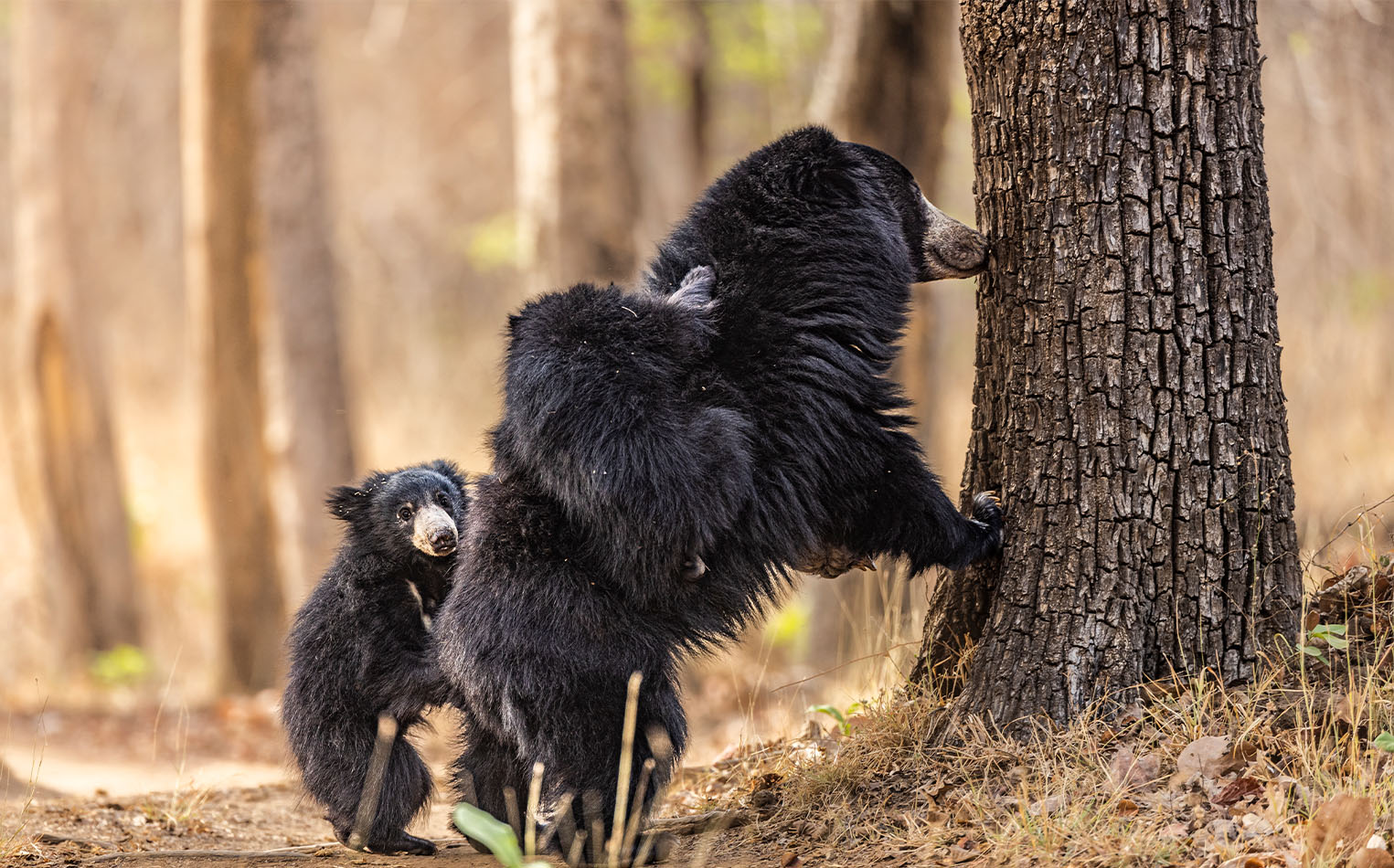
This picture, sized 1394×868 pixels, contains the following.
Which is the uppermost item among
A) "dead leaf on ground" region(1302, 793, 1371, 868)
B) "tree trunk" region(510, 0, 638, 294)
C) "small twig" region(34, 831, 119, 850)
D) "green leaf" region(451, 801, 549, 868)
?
"tree trunk" region(510, 0, 638, 294)

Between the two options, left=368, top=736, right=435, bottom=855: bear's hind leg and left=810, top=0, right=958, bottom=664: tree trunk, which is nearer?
left=368, top=736, right=435, bottom=855: bear's hind leg

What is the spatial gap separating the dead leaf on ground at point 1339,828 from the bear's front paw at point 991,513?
3.97 ft

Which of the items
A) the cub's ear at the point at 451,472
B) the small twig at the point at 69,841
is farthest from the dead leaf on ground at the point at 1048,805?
the small twig at the point at 69,841

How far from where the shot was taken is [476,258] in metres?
18.3

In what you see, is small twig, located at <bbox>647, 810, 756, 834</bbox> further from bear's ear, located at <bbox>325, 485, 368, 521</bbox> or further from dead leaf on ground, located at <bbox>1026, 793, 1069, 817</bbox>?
Answer: bear's ear, located at <bbox>325, 485, 368, 521</bbox>

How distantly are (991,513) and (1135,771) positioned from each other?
905 millimetres

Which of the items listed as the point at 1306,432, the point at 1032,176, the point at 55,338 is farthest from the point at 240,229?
the point at 1306,432

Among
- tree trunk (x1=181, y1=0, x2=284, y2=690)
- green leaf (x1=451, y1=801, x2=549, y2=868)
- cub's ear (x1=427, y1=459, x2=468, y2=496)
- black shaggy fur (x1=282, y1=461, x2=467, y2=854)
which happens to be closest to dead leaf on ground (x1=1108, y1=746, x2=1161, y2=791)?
green leaf (x1=451, y1=801, x2=549, y2=868)

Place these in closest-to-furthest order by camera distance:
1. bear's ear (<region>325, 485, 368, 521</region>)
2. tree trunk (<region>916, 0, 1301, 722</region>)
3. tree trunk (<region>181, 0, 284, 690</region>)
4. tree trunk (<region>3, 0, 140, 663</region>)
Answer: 1. tree trunk (<region>916, 0, 1301, 722</region>)
2. bear's ear (<region>325, 485, 368, 521</region>)
3. tree trunk (<region>181, 0, 284, 690</region>)
4. tree trunk (<region>3, 0, 140, 663</region>)

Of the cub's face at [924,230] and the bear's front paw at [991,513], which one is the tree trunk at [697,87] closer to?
the cub's face at [924,230]

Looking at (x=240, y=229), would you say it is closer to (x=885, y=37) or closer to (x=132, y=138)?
(x=885, y=37)

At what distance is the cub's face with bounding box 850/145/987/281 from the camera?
3984 millimetres

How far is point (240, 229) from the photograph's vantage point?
10.0 metres

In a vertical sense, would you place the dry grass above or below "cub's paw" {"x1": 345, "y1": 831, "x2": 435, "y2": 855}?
above
